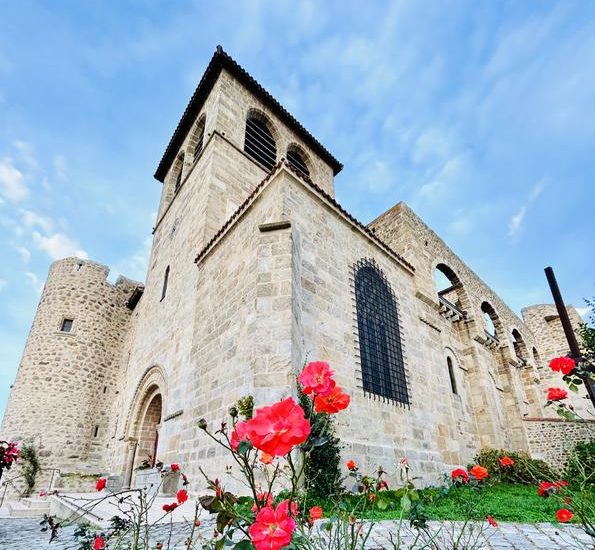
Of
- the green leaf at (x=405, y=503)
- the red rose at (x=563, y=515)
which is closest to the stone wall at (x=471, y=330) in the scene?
the red rose at (x=563, y=515)

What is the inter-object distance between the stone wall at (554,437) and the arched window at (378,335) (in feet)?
23.3

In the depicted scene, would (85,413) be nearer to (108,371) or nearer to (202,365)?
(108,371)

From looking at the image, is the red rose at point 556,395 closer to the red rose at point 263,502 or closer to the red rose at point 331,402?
the red rose at point 331,402

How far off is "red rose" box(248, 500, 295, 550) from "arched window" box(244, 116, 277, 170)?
11.5 m

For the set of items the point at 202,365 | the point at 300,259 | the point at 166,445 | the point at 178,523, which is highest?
the point at 300,259

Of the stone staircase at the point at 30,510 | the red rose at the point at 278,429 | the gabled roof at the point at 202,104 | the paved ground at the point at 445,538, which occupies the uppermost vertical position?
the gabled roof at the point at 202,104

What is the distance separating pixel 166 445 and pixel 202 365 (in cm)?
170

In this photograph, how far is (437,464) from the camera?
7.07 meters

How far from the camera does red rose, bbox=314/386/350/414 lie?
1271 mm

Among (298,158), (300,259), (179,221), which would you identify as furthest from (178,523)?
(298,158)

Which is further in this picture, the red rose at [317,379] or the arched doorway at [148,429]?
the arched doorway at [148,429]

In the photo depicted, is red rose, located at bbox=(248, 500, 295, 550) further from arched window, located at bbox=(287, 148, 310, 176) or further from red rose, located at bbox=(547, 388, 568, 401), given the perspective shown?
arched window, located at bbox=(287, 148, 310, 176)

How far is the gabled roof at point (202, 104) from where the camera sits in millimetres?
11898

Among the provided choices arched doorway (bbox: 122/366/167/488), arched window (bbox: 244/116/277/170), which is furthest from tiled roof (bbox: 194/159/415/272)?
arched window (bbox: 244/116/277/170)
